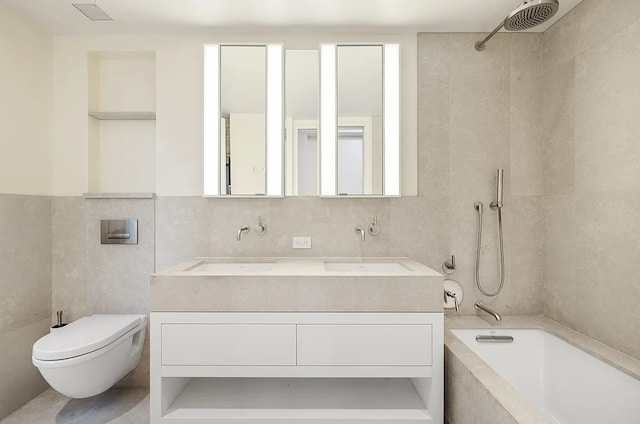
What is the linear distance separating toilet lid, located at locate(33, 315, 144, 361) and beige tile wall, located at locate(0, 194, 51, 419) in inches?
13.4

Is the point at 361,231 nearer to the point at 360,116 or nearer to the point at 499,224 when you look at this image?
the point at 360,116

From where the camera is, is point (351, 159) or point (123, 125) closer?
point (351, 159)

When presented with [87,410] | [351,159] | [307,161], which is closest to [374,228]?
[351,159]

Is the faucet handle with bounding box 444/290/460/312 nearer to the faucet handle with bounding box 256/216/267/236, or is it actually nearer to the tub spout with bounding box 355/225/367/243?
the tub spout with bounding box 355/225/367/243

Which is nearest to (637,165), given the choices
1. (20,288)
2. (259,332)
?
(259,332)

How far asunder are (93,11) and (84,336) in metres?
1.80

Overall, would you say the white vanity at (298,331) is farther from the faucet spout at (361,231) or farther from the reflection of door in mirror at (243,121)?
the reflection of door in mirror at (243,121)

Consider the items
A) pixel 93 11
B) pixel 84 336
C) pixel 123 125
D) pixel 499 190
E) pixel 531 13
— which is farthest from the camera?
pixel 123 125

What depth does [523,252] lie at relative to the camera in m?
2.06

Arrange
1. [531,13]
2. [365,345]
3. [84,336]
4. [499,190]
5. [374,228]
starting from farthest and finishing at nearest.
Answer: [374,228] < [499,190] < [84,336] < [365,345] < [531,13]

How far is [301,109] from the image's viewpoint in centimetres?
204

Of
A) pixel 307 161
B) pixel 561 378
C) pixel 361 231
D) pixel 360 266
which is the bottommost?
pixel 561 378

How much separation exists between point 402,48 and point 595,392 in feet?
6.98

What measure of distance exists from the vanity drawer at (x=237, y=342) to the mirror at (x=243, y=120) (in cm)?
83
